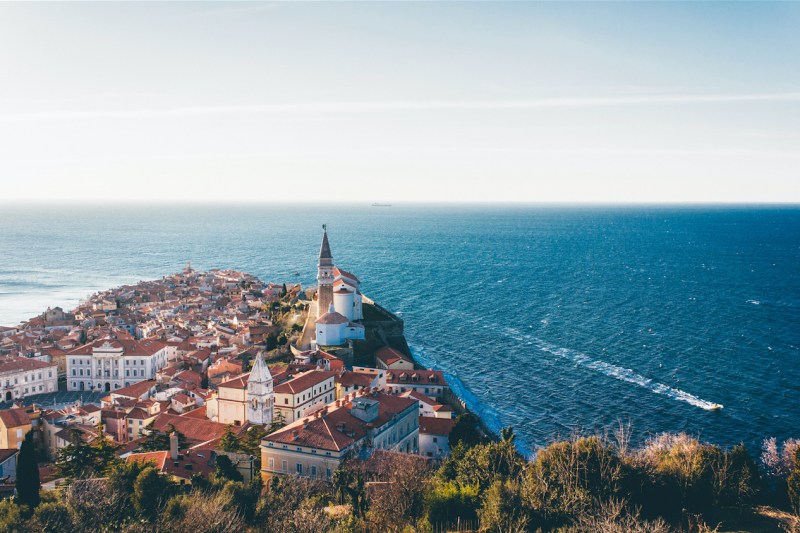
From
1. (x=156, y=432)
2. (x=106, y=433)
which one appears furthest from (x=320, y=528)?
(x=106, y=433)

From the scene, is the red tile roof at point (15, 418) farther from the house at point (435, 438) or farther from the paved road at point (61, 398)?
the house at point (435, 438)

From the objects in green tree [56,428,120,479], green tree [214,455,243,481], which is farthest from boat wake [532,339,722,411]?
green tree [56,428,120,479]

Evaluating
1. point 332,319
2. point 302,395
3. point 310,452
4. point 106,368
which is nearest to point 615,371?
point 332,319

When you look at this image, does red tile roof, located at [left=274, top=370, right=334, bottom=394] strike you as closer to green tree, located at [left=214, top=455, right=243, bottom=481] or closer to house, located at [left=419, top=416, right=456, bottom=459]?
house, located at [left=419, top=416, right=456, bottom=459]

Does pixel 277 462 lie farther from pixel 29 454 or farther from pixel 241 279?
pixel 241 279

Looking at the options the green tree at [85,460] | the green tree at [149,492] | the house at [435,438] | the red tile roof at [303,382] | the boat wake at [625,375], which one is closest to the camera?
the green tree at [149,492]

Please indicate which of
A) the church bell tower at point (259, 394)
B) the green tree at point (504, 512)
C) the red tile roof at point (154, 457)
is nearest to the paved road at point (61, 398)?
the church bell tower at point (259, 394)
